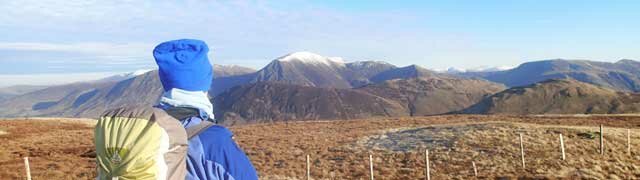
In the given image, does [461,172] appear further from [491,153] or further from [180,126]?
[180,126]

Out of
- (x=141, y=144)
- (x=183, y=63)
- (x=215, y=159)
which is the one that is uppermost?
(x=183, y=63)

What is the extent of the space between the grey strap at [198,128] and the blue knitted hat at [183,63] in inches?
13.4

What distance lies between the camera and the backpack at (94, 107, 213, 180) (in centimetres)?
295

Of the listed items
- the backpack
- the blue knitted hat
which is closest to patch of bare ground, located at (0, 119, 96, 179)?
the blue knitted hat

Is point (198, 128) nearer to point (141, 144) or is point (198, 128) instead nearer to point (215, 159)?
point (215, 159)

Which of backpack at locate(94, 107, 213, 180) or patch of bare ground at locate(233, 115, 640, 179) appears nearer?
backpack at locate(94, 107, 213, 180)

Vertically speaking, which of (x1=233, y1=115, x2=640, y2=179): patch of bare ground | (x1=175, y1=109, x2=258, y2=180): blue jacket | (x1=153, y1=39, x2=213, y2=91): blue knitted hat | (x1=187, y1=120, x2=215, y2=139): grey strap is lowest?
(x1=233, y1=115, x2=640, y2=179): patch of bare ground

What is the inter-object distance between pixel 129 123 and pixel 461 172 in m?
26.2

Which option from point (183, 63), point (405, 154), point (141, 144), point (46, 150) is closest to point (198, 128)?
point (141, 144)

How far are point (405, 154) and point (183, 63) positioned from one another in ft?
105

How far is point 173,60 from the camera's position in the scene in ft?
10.9

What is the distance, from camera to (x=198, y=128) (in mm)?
3156

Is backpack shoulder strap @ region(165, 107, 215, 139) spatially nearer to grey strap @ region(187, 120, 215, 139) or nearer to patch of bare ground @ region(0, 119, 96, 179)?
grey strap @ region(187, 120, 215, 139)

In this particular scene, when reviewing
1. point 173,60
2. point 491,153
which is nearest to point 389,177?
point 491,153
